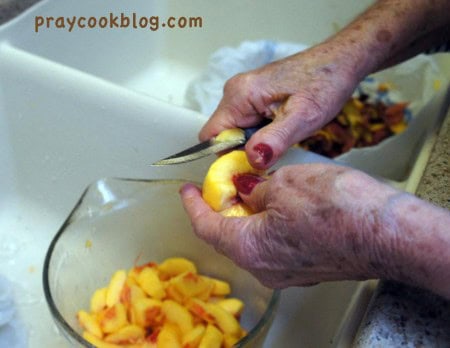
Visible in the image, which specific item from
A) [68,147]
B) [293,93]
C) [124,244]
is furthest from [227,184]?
[68,147]

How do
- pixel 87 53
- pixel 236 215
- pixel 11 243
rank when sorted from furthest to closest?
1. pixel 87 53
2. pixel 11 243
3. pixel 236 215

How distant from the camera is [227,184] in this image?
532 mm

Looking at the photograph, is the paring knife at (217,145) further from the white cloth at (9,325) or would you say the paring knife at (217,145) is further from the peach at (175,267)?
the white cloth at (9,325)

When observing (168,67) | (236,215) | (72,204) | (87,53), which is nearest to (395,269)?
(236,215)

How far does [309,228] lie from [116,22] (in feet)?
2.42

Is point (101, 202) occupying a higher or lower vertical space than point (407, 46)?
lower

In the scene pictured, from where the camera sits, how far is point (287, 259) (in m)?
0.44

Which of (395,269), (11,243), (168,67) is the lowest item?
(11,243)

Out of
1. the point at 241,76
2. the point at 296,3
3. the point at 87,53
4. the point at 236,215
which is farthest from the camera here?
the point at 296,3

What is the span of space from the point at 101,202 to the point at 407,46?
0.42m

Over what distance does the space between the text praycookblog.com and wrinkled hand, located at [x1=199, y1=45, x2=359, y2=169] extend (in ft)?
1.29

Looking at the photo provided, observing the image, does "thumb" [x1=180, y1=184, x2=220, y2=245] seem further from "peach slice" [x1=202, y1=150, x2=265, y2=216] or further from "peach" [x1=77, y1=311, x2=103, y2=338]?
"peach" [x1=77, y1=311, x2=103, y2=338]

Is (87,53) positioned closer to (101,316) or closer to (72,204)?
(72,204)

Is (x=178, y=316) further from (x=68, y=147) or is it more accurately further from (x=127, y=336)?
(x=68, y=147)
